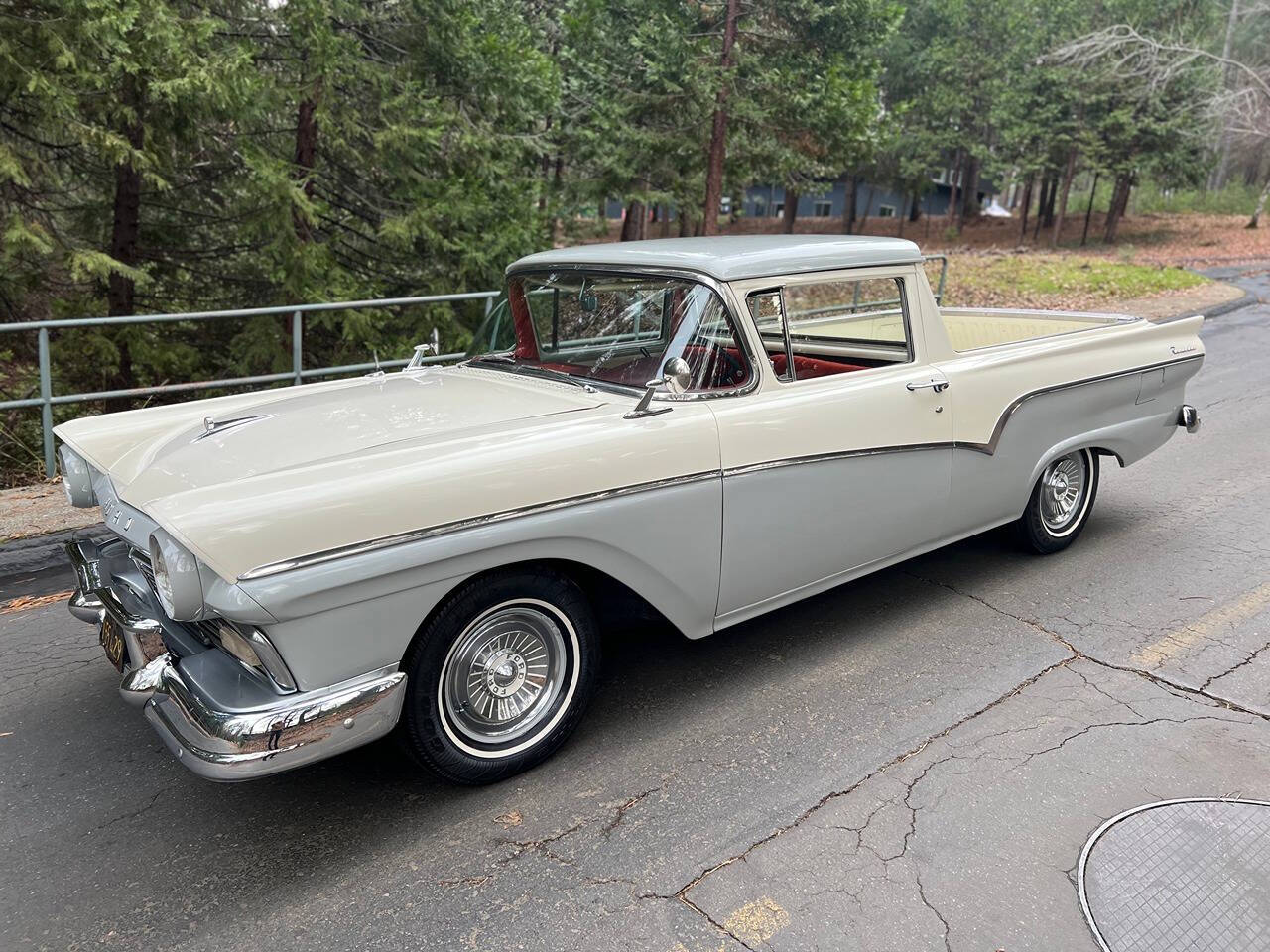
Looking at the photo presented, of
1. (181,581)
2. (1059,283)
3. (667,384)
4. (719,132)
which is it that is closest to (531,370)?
(667,384)

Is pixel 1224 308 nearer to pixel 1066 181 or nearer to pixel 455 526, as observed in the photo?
pixel 455 526

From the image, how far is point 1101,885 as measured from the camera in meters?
2.70

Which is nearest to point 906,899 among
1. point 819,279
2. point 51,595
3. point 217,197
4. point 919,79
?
point 819,279

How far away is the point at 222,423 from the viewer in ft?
11.8

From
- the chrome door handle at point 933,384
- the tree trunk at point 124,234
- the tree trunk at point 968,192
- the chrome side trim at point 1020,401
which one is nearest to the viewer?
the chrome door handle at point 933,384

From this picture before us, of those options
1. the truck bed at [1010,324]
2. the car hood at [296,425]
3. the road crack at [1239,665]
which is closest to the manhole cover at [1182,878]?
the road crack at [1239,665]

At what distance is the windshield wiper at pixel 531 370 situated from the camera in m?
3.85

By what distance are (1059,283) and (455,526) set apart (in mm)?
19189

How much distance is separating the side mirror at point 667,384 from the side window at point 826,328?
429 mm

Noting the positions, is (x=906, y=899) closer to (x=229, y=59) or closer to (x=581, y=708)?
(x=581, y=708)

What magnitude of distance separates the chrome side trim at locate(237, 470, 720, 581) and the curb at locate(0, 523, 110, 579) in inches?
124

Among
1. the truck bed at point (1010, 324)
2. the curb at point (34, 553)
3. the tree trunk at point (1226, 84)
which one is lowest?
the curb at point (34, 553)

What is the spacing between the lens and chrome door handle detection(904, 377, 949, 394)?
13.6ft

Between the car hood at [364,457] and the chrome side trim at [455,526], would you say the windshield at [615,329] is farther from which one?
the chrome side trim at [455,526]
